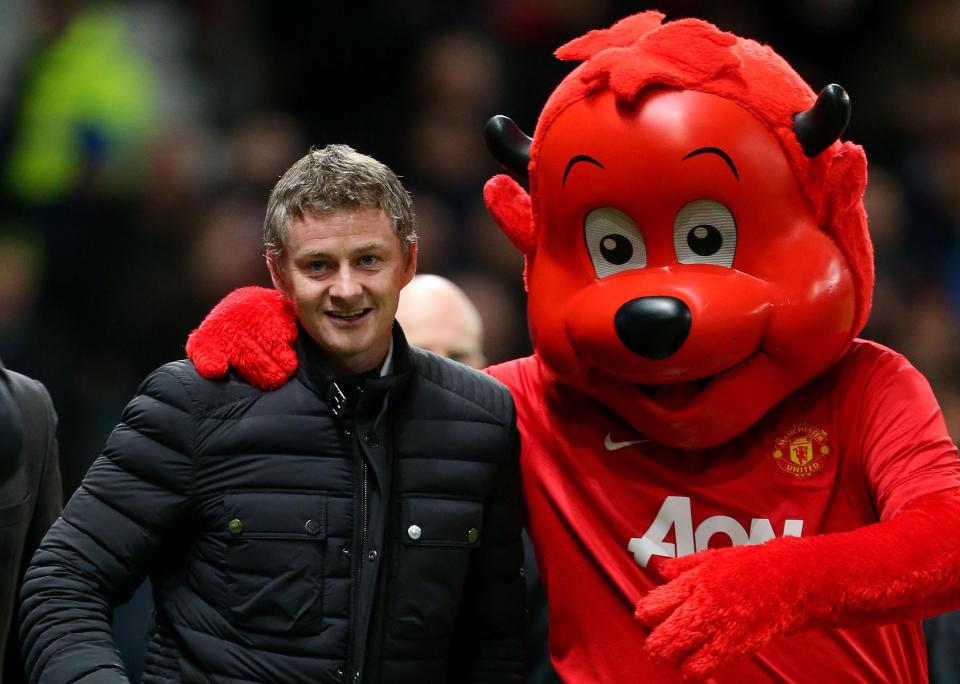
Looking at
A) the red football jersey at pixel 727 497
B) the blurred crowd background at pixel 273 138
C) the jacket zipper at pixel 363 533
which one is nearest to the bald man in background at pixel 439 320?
the red football jersey at pixel 727 497

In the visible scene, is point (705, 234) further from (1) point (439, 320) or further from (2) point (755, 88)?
(1) point (439, 320)

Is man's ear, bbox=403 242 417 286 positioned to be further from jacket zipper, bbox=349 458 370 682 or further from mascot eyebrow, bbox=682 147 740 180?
mascot eyebrow, bbox=682 147 740 180

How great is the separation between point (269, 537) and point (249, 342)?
33 cm

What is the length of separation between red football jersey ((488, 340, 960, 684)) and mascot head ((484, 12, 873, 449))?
3.6 inches

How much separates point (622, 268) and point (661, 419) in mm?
269

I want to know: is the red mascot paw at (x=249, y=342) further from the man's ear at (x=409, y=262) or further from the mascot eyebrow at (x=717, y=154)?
the mascot eyebrow at (x=717, y=154)

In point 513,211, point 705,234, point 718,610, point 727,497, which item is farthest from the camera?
point 513,211

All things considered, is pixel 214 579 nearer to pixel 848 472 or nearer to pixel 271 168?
pixel 848 472

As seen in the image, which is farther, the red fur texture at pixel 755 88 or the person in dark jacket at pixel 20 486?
the person in dark jacket at pixel 20 486

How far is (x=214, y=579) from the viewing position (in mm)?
2402

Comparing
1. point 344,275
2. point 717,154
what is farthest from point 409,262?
point 717,154

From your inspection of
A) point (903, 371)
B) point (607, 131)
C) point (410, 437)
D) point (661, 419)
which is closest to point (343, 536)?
point (410, 437)

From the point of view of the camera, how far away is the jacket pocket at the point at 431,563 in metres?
2.45

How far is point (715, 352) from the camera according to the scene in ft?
7.99
